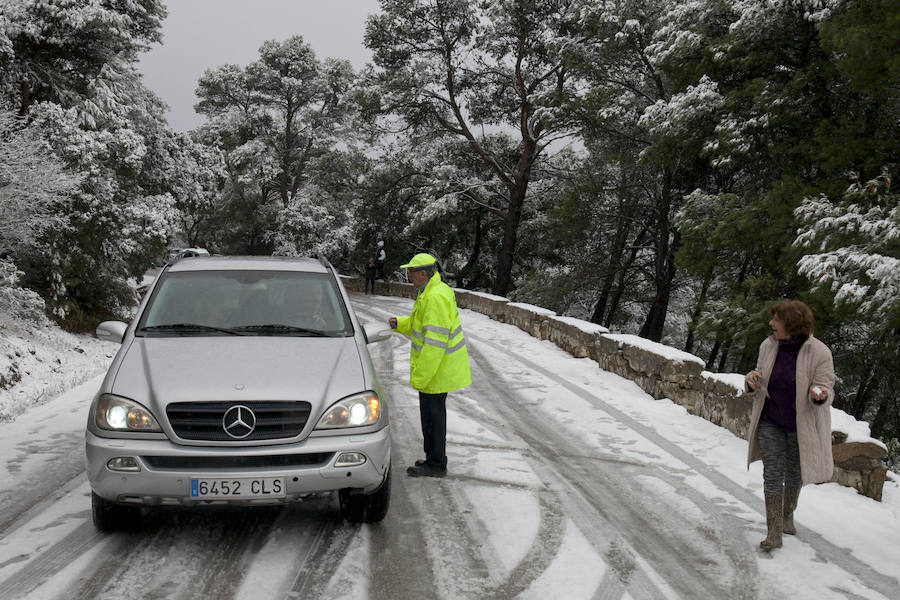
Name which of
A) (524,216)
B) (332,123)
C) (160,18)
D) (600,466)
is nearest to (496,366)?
(600,466)

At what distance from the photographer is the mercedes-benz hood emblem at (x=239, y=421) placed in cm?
396

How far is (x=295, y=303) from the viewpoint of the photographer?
17.4 feet

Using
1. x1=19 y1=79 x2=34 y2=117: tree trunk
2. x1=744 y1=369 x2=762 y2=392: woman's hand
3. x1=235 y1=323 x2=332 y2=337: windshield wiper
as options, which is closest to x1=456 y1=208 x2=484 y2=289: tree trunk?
x1=19 y1=79 x2=34 y2=117: tree trunk

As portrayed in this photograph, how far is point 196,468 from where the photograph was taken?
3918 millimetres

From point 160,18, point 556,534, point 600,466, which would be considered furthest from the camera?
point 160,18

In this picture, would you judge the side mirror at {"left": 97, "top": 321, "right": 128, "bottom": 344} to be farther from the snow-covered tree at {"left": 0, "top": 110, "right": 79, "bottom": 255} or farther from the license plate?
the snow-covered tree at {"left": 0, "top": 110, "right": 79, "bottom": 255}

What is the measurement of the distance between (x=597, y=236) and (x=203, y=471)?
23.6 meters

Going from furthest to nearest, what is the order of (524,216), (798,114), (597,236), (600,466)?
(524,216) < (597,236) < (798,114) < (600,466)

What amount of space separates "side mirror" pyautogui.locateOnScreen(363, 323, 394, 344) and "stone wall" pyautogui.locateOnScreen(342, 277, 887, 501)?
3.67m

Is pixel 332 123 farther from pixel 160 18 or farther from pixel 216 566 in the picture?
pixel 216 566

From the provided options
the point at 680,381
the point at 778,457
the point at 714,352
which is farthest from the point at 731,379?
the point at 714,352

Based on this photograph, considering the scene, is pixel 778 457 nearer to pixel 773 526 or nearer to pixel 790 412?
pixel 790 412

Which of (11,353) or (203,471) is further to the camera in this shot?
(11,353)

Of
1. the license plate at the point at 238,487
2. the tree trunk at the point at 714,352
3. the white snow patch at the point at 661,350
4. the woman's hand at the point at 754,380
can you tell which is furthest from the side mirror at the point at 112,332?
the tree trunk at the point at 714,352
